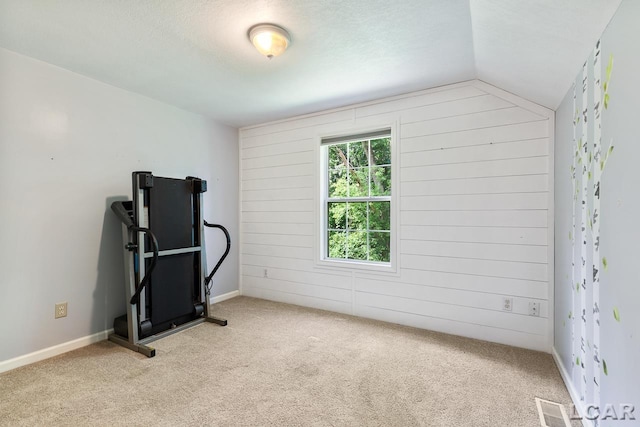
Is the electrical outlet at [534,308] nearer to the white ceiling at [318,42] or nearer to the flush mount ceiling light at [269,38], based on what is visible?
the white ceiling at [318,42]

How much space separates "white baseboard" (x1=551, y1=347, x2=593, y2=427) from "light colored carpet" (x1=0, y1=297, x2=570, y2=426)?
5cm

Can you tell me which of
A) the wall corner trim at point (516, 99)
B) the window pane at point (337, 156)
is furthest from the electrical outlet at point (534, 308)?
the window pane at point (337, 156)

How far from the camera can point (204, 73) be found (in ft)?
8.76

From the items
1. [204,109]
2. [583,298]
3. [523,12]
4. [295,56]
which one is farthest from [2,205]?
[583,298]

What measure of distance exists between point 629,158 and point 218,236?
3.90 metres

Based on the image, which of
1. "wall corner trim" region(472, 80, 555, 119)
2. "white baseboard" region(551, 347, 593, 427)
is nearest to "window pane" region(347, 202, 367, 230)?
"wall corner trim" region(472, 80, 555, 119)

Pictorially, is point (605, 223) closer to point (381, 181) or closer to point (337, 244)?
point (381, 181)

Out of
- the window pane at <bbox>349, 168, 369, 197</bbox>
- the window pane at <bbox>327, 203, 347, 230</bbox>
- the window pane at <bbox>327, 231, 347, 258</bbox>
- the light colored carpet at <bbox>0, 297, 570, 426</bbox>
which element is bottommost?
the light colored carpet at <bbox>0, 297, 570, 426</bbox>

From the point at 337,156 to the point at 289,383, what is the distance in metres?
2.55

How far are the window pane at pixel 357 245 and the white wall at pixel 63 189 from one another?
2.26 meters

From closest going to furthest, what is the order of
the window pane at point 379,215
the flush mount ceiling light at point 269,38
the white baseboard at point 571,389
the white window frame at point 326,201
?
the white baseboard at point 571,389, the flush mount ceiling light at point 269,38, the white window frame at point 326,201, the window pane at point 379,215

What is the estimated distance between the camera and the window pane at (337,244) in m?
3.70

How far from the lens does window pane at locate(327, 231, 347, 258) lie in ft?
12.1

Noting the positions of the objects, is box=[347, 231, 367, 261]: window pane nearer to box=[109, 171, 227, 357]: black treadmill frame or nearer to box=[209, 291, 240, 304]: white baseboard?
box=[109, 171, 227, 357]: black treadmill frame
